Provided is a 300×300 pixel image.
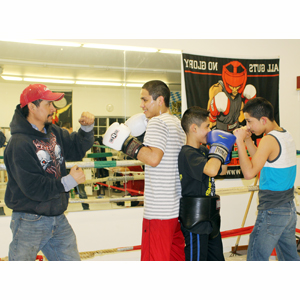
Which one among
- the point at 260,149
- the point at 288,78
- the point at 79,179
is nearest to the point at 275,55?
the point at 288,78

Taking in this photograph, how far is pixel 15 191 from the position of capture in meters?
1.87

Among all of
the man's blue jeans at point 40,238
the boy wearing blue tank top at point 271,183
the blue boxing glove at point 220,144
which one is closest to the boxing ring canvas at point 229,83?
the boy wearing blue tank top at point 271,183

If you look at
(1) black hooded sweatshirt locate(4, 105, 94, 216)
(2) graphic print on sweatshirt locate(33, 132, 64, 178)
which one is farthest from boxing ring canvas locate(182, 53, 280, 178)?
(1) black hooded sweatshirt locate(4, 105, 94, 216)

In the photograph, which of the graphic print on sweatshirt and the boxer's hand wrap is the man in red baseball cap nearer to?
the graphic print on sweatshirt

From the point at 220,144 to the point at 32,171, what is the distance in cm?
119

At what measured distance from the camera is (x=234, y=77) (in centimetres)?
397

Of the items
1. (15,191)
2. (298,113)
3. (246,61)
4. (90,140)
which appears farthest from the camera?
(298,113)

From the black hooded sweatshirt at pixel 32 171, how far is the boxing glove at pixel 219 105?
2.37m

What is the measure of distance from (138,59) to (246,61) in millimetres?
1476

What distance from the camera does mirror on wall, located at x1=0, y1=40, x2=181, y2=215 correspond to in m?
3.12

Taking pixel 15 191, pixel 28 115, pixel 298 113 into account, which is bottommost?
pixel 15 191

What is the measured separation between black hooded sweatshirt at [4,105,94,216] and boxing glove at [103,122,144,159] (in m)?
0.38

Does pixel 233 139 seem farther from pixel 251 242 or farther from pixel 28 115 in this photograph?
pixel 28 115

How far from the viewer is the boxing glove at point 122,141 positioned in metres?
2.00
